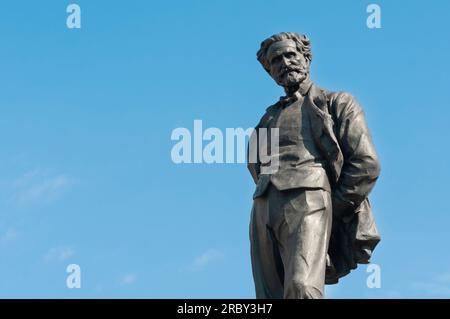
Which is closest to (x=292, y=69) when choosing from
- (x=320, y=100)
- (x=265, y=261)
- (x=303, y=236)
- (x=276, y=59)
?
(x=276, y=59)

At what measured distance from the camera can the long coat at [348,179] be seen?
1788 centimetres

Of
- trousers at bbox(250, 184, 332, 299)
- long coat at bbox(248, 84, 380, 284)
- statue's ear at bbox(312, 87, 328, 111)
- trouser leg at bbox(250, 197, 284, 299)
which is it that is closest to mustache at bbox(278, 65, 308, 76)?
statue's ear at bbox(312, 87, 328, 111)

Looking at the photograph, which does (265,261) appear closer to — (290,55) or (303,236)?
(303,236)

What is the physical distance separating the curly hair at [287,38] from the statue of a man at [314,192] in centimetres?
9

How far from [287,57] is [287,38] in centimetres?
23

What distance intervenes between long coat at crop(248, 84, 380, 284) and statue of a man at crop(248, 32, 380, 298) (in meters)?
0.01

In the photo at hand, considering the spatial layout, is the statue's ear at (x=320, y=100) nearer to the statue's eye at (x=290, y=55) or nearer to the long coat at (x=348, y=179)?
the long coat at (x=348, y=179)

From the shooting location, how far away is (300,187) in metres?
17.7

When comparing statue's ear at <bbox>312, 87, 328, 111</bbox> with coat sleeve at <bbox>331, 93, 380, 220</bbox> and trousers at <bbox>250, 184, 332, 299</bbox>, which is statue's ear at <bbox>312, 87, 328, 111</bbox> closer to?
coat sleeve at <bbox>331, 93, 380, 220</bbox>

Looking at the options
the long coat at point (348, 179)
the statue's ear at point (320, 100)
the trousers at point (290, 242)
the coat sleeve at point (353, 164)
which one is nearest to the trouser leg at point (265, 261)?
the trousers at point (290, 242)

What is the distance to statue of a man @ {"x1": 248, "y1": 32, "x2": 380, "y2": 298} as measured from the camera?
1762 cm

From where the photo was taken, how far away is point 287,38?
1852 centimetres
